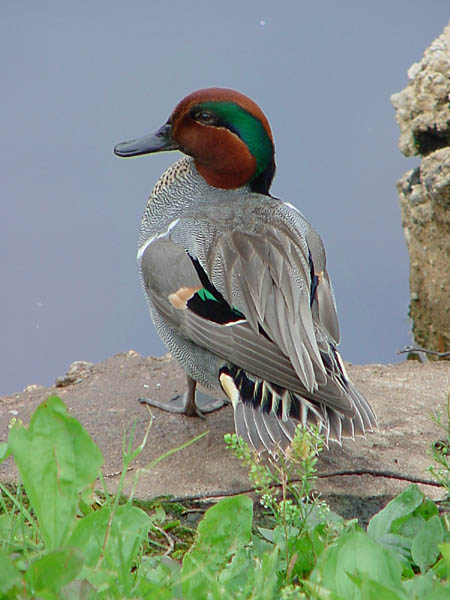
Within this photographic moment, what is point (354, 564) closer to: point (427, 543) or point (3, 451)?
point (427, 543)

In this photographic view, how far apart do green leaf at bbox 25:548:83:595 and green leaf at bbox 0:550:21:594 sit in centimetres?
5

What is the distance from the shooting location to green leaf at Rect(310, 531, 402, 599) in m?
1.95

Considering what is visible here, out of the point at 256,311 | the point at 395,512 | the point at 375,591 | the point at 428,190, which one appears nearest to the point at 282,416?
the point at 256,311

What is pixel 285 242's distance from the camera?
3520 mm

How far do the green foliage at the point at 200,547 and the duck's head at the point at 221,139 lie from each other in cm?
194

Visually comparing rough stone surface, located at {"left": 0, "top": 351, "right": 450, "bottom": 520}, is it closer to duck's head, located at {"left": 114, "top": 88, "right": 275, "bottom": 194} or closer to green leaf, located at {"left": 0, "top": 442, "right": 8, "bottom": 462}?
green leaf, located at {"left": 0, "top": 442, "right": 8, "bottom": 462}

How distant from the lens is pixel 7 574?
73.0 inches

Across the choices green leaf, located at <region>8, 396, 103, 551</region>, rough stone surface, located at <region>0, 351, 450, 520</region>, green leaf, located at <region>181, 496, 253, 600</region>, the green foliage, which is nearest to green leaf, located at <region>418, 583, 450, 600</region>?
the green foliage

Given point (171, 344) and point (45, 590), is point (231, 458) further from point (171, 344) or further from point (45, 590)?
point (45, 590)

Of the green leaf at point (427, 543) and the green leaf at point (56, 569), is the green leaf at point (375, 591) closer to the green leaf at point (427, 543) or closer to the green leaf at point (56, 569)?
the green leaf at point (427, 543)

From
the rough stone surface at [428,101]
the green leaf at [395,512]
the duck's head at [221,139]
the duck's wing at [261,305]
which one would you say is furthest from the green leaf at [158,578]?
the rough stone surface at [428,101]

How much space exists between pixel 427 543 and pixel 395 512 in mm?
186

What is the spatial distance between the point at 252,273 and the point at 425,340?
299 cm

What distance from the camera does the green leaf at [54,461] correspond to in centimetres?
210
